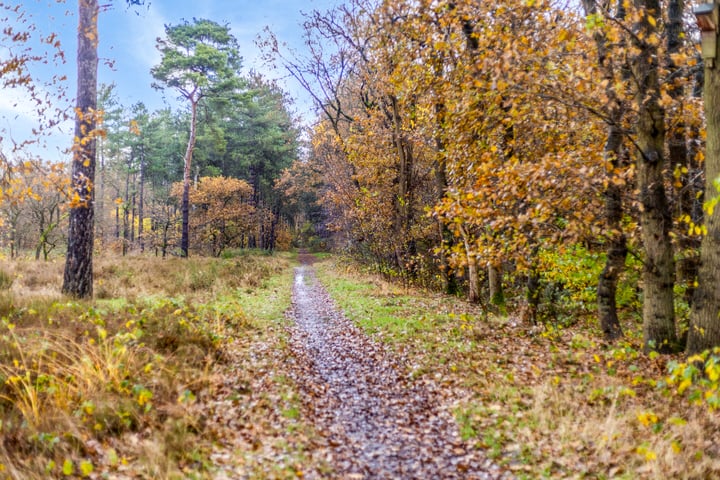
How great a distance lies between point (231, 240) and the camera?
3888 centimetres

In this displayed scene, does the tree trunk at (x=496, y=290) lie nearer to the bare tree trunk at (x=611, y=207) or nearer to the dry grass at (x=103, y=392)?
the bare tree trunk at (x=611, y=207)

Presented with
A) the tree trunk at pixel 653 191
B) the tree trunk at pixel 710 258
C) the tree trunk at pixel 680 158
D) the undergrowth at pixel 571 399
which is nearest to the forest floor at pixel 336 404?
the undergrowth at pixel 571 399

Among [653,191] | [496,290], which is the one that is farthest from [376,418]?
[496,290]

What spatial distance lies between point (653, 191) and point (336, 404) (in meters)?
5.25

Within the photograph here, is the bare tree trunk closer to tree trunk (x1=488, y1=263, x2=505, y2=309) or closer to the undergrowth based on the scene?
the undergrowth

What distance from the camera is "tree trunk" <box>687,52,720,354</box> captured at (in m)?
4.94

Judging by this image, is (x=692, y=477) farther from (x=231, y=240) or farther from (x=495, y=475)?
(x=231, y=240)

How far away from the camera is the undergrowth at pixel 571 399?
154 inches

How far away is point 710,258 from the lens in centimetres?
510

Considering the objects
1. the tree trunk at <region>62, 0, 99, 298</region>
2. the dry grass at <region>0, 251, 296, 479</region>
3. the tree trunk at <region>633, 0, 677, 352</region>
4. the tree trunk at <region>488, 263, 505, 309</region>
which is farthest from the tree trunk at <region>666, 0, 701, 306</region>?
the tree trunk at <region>62, 0, 99, 298</region>

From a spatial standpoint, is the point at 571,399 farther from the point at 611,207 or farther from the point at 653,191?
the point at 611,207

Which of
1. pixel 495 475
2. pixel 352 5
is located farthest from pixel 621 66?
pixel 352 5

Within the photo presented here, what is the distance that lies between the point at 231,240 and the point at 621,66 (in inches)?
1439

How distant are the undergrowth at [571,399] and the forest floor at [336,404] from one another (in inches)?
0.8
